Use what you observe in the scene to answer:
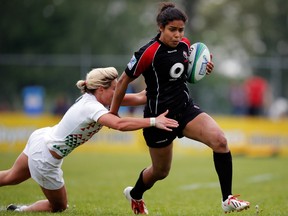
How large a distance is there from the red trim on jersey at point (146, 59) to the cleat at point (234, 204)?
1478mm

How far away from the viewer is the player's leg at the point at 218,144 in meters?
6.61

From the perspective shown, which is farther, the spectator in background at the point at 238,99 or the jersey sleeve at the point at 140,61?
the spectator in background at the point at 238,99

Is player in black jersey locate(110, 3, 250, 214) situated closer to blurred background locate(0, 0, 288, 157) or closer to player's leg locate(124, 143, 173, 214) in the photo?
player's leg locate(124, 143, 173, 214)

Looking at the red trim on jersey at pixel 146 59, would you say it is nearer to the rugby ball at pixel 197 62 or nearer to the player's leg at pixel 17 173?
the rugby ball at pixel 197 62

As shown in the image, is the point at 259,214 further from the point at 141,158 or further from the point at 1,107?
the point at 1,107

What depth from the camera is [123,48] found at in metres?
33.2

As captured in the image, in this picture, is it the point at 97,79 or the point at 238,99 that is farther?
the point at 238,99

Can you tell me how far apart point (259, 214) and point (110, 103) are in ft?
6.30

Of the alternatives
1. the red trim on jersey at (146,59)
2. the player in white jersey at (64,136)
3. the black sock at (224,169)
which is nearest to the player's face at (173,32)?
the red trim on jersey at (146,59)

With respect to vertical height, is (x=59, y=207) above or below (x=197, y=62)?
below

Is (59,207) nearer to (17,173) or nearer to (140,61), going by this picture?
(17,173)

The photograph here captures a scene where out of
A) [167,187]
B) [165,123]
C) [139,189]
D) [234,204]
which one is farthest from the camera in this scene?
[167,187]

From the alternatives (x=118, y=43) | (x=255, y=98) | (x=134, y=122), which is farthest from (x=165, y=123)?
(x=118, y=43)

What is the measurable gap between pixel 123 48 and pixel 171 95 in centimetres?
2668
